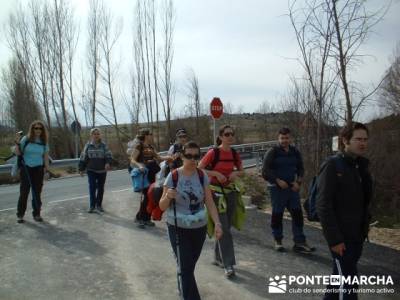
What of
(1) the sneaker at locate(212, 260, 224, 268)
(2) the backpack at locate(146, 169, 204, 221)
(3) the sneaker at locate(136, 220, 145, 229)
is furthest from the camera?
(3) the sneaker at locate(136, 220, 145, 229)

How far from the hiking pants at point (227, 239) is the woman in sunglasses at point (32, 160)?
4.05m

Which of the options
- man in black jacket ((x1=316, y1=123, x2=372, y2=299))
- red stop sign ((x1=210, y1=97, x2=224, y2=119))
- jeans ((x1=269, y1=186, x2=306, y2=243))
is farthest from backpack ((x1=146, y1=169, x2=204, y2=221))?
red stop sign ((x1=210, y1=97, x2=224, y2=119))

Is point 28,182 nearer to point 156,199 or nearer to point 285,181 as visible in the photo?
point 156,199

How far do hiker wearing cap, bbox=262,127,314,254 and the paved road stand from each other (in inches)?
13.1

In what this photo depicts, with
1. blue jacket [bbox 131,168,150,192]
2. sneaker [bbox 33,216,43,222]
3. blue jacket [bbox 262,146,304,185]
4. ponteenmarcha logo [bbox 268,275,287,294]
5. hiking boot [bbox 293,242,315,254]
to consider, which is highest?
blue jacket [bbox 262,146,304,185]

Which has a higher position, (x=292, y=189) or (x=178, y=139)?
(x=178, y=139)

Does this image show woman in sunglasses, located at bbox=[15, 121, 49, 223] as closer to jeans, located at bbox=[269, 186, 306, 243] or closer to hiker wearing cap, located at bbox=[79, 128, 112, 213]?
hiker wearing cap, located at bbox=[79, 128, 112, 213]

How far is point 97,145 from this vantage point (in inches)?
367

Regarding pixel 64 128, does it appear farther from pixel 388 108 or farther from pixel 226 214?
pixel 226 214

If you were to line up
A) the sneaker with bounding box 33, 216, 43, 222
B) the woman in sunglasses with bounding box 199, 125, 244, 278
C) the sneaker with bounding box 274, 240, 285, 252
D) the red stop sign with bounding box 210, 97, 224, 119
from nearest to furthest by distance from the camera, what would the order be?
the woman in sunglasses with bounding box 199, 125, 244, 278
the sneaker with bounding box 274, 240, 285, 252
the sneaker with bounding box 33, 216, 43, 222
the red stop sign with bounding box 210, 97, 224, 119

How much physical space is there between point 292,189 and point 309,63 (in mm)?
5375

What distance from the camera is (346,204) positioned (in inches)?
152

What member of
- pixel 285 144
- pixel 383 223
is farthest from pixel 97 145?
pixel 383 223

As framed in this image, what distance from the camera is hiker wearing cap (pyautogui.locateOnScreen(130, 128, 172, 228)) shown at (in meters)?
8.22
